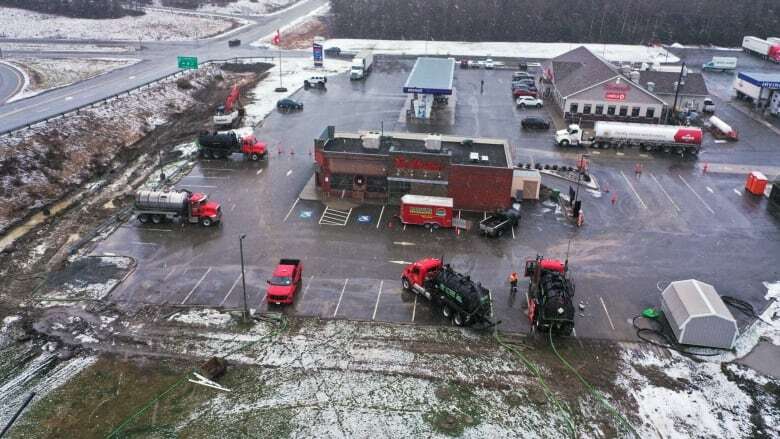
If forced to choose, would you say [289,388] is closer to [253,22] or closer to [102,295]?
[102,295]

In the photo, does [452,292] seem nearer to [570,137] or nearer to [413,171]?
[413,171]

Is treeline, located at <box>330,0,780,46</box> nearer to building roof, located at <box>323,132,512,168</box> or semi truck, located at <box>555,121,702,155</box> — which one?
semi truck, located at <box>555,121,702,155</box>

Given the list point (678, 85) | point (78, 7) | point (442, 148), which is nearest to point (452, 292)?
point (442, 148)

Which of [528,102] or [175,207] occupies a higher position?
[528,102]

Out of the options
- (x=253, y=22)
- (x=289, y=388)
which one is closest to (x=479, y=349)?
(x=289, y=388)

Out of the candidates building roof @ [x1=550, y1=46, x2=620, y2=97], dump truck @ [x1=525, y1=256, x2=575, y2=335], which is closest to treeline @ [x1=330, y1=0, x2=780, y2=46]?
building roof @ [x1=550, y1=46, x2=620, y2=97]

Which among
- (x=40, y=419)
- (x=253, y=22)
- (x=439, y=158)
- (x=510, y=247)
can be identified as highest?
(x=253, y=22)

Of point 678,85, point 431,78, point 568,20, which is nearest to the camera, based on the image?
point 678,85

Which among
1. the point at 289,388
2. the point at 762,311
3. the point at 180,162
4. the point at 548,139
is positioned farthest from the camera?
the point at 548,139
